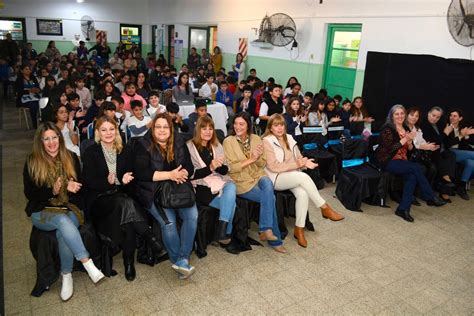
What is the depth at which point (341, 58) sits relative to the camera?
839cm

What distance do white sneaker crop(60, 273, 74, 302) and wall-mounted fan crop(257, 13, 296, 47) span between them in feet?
24.8

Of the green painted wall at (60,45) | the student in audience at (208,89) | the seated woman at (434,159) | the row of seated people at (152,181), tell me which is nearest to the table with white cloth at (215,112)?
the student in audience at (208,89)

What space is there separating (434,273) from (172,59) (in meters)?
14.5

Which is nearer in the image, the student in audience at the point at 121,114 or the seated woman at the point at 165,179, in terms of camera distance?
the seated woman at the point at 165,179

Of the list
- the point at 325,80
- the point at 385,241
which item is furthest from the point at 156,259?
the point at 325,80

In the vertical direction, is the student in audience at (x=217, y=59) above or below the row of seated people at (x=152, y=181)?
above

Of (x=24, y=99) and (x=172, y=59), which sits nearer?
(x=24, y=99)

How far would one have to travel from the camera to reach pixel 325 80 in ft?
28.9

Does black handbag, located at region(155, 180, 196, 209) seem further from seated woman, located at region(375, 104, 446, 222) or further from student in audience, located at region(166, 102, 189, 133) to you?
seated woman, located at region(375, 104, 446, 222)

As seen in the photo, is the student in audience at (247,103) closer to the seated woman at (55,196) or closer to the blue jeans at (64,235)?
the seated woman at (55,196)

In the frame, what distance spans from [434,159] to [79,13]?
15.4m

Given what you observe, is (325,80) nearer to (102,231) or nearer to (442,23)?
(442,23)

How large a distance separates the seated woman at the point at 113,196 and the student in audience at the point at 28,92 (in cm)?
517

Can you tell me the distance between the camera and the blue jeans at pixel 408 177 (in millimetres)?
4586
